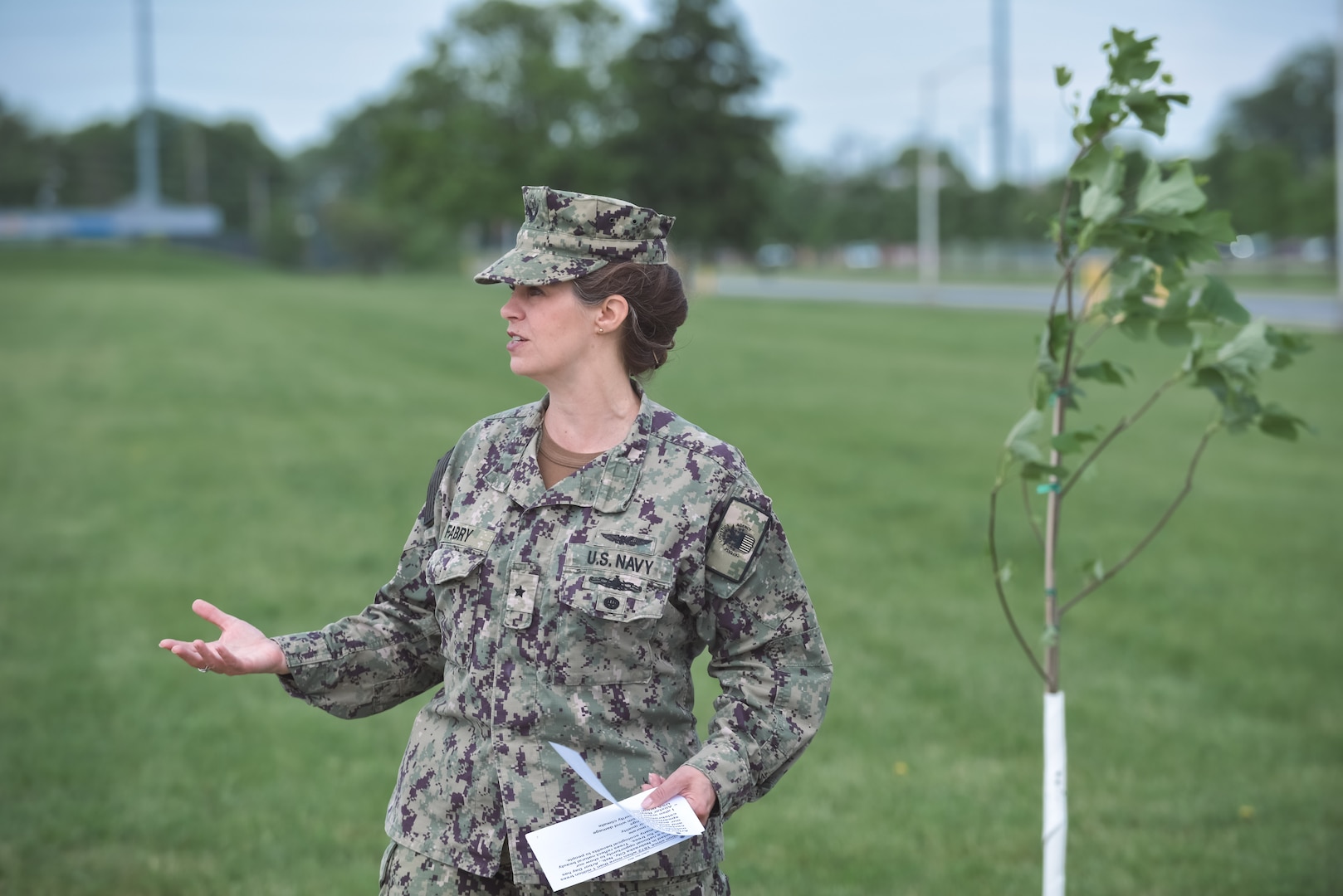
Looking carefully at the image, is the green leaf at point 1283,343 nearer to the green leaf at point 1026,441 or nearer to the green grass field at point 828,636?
the green leaf at point 1026,441

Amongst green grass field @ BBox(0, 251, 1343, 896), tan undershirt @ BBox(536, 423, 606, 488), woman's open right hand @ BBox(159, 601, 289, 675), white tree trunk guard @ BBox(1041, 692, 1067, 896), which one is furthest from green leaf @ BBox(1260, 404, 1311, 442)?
woman's open right hand @ BBox(159, 601, 289, 675)

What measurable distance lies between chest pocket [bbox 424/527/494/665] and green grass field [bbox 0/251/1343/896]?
1265mm

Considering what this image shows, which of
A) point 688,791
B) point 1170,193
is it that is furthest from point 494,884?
point 1170,193

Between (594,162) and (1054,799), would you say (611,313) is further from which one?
(594,162)

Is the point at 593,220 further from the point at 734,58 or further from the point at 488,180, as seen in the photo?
the point at 488,180

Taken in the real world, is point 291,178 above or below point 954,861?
above

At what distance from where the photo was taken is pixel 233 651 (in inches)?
110

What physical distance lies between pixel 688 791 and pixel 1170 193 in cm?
187

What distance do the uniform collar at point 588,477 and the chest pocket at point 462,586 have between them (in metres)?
0.11

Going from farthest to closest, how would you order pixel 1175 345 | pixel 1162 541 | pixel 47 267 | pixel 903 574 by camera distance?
1. pixel 47 267
2. pixel 1162 541
3. pixel 903 574
4. pixel 1175 345

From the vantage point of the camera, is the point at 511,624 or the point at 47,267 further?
the point at 47,267

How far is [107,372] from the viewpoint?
21.3 m

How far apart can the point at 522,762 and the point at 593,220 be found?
1.01 meters

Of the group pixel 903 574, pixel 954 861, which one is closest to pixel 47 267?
pixel 903 574
